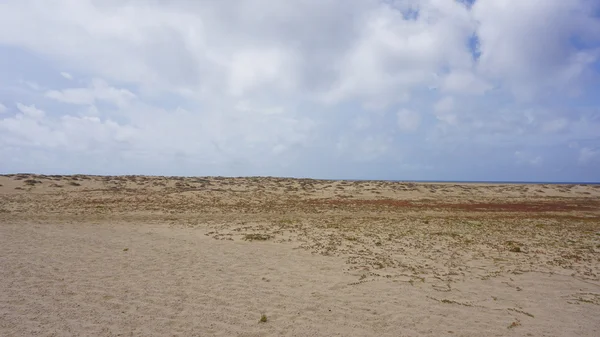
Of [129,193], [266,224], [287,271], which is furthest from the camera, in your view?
[129,193]

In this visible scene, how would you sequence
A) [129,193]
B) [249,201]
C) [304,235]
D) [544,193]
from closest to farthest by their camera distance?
[304,235]
[249,201]
[129,193]
[544,193]

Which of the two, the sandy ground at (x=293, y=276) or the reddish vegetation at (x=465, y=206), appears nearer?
the sandy ground at (x=293, y=276)

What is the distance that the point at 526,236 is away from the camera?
54.9ft

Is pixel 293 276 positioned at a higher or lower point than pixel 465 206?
lower

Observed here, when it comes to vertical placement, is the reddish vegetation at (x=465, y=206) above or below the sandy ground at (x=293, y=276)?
above

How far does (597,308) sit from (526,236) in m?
9.03

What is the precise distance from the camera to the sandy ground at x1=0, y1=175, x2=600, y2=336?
712 centimetres

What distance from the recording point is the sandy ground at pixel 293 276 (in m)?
7.12

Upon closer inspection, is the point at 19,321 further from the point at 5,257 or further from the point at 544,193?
the point at 544,193

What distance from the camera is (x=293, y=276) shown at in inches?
397

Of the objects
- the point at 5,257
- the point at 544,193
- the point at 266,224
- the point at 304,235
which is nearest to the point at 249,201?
the point at 266,224

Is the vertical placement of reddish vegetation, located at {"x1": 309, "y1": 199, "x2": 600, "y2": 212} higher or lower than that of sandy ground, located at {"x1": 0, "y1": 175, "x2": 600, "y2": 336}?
higher

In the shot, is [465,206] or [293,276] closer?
[293,276]

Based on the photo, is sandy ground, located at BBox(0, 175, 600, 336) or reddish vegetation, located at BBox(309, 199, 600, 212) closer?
sandy ground, located at BBox(0, 175, 600, 336)
